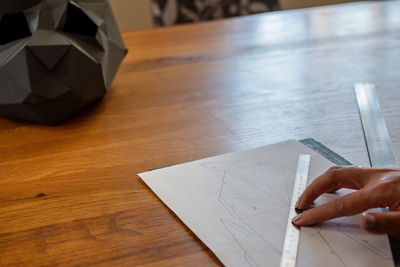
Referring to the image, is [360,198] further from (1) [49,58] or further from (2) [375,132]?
(1) [49,58]

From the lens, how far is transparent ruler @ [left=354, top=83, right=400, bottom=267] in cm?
73

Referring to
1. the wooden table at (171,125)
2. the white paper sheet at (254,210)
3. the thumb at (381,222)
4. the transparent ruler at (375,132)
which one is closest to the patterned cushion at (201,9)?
the wooden table at (171,125)

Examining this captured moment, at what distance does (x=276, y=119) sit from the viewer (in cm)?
92

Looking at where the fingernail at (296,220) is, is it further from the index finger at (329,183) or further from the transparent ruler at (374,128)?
the transparent ruler at (374,128)

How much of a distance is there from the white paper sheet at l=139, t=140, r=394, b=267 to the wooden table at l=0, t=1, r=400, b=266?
3 centimetres

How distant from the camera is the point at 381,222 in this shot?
→ 0.53m

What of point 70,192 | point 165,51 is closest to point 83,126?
point 70,192

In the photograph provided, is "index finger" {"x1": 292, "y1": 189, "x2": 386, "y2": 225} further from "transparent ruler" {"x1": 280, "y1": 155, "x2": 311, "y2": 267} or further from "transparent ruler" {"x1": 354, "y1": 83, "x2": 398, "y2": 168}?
"transparent ruler" {"x1": 354, "y1": 83, "x2": 398, "y2": 168}

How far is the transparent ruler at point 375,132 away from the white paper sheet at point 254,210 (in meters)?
0.05

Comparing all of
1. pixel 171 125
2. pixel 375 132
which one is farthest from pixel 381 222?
pixel 171 125

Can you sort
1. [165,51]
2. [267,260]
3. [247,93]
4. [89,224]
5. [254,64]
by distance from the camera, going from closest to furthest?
[267,260] → [89,224] → [247,93] → [254,64] → [165,51]

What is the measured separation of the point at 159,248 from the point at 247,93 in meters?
0.55

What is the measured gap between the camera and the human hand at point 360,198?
534 mm

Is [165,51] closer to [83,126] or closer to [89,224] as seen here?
[83,126]
